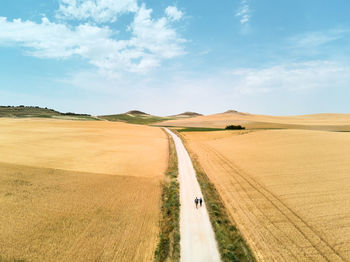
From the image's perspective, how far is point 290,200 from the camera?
1387cm

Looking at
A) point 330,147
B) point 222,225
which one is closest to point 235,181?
point 222,225

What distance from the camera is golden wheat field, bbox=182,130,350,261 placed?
958 centimetres

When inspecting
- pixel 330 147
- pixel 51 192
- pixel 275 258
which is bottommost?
pixel 275 258

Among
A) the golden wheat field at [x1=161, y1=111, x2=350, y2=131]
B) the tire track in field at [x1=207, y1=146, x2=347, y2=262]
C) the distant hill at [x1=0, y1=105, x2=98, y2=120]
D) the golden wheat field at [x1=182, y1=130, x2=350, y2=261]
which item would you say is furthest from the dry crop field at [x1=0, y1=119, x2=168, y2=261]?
the distant hill at [x1=0, y1=105, x2=98, y2=120]

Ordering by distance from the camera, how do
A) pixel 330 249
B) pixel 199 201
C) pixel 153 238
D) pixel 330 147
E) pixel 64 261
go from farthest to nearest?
pixel 330 147 < pixel 199 201 < pixel 153 238 < pixel 330 249 < pixel 64 261

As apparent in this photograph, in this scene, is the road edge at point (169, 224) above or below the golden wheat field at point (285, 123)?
below

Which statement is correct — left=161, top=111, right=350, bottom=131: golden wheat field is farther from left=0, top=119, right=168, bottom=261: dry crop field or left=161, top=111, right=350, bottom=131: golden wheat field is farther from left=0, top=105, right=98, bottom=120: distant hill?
left=0, top=119, right=168, bottom=261: dry crop field

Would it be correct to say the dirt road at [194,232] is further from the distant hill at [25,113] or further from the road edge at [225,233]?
the distant hill at [25,113]

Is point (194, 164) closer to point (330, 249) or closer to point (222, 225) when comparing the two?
point (222, 225)

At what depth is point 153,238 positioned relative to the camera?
34.0 ft

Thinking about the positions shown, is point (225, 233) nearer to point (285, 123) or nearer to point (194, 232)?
point (194, 232)

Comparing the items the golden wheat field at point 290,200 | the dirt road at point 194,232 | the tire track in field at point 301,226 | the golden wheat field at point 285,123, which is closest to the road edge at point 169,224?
the dirt road at point 194,232

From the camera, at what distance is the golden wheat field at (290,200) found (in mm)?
9578

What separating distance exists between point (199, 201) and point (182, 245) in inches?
177
